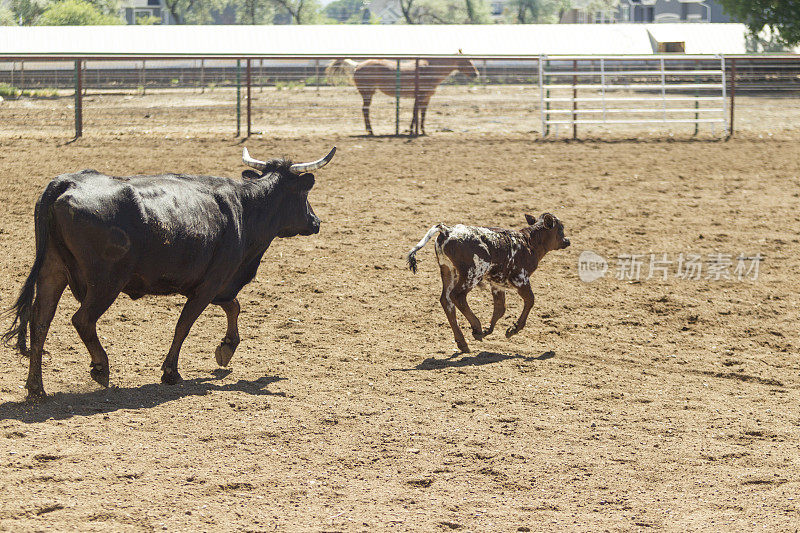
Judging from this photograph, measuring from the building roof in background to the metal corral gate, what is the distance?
9.92ft

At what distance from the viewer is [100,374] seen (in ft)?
20.5

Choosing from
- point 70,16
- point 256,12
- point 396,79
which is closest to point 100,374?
point 396,79

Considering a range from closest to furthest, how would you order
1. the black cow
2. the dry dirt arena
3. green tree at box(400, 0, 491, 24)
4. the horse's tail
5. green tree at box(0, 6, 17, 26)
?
the dry dirt arena < the black cow < the horse's tail < green tree at box(0, 6, 17, 26) < green tree at box(400, 0, 491, 24)

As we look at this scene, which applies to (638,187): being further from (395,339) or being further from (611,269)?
(395,339)

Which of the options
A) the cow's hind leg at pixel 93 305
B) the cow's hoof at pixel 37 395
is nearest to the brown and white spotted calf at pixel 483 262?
the cow's hind leg at pixel 93 305

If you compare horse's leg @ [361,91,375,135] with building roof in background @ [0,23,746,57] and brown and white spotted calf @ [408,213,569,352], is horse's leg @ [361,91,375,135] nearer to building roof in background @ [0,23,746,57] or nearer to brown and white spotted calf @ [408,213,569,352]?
brown and white spotted calf @ [408,213,569,352]

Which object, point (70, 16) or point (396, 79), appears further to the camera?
point (70, 16)

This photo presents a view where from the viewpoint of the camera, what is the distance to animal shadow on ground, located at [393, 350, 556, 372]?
7348 millimetres

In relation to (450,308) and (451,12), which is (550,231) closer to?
(450,308)

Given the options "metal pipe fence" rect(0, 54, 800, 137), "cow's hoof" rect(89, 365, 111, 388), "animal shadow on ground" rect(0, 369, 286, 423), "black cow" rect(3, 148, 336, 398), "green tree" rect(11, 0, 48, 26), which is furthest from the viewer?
"green tree" rect(11, 0, 48, 26)

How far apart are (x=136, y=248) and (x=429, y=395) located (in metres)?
2.24

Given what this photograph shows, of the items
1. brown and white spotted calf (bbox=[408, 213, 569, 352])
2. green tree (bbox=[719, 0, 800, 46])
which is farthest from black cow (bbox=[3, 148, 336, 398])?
green tree (bbox=[719, 0, 800, 46])

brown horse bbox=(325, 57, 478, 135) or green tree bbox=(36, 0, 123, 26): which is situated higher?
green tree bbox=(36, 0, 123, 26)

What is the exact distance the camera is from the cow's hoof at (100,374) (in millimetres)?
6227
